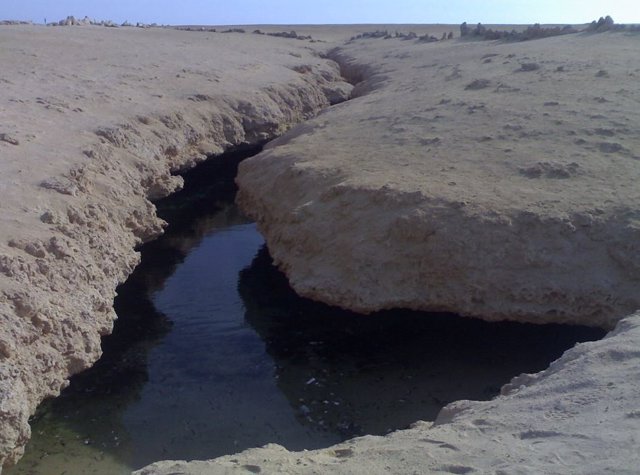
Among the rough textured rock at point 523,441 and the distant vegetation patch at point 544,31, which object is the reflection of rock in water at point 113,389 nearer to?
the rough textured rock at point 523,441

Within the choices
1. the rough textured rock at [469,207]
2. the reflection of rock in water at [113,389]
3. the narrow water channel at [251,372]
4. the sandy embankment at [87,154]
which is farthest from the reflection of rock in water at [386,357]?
the sandy embankment at [87,154]

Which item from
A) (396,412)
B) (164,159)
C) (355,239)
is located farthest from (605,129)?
(164,159)

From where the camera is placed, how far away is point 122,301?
27.5ft

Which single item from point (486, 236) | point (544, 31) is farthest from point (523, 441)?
point (544, 31)

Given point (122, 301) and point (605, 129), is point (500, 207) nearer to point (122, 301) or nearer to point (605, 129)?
point (605, 129)

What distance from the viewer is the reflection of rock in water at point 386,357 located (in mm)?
6535

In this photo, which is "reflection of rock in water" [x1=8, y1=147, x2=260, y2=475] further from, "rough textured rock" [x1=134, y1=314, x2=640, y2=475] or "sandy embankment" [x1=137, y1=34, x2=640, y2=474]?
"rough textured rock" [x1=134, y1=314, x2=640, y2=475]

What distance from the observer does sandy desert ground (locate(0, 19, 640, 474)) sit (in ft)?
14.1

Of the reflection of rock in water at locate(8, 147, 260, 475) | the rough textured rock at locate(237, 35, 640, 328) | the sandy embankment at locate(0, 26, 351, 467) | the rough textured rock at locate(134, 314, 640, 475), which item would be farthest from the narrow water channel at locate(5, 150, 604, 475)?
the rough textured rock at locate(134, 314, 640, 475)

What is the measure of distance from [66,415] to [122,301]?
2.31 m

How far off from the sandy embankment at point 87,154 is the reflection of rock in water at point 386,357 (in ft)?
5.53

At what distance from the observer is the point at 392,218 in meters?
7.37

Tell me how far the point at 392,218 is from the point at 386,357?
129 centimetres

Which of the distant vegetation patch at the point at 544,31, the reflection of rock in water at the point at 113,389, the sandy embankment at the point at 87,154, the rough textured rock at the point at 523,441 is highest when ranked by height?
the distant vegetation patch at the point at 544,31
